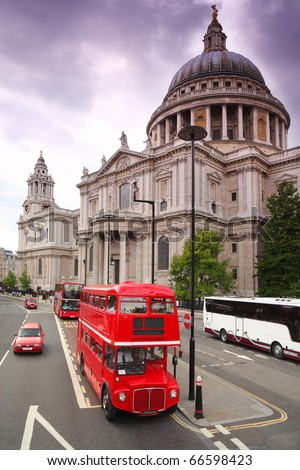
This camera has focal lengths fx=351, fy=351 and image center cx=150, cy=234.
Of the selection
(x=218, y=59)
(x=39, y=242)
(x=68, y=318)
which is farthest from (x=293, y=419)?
(x=39, y=242)

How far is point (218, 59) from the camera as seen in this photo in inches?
2751

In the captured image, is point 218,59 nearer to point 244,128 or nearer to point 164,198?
point 244,128

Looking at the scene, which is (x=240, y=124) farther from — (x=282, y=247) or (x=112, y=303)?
(x=112, y=303)

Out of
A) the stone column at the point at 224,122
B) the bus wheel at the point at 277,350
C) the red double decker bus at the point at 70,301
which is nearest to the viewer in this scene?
the bus wheel at the point at 277,350

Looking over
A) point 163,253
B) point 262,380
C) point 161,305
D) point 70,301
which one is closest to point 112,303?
point 161,305

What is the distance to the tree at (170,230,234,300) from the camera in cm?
4084

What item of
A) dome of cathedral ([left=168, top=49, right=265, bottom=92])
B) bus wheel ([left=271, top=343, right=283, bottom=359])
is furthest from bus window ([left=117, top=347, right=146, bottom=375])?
dome of cathedral ([left=168, top=49, right=265, bottom=92])

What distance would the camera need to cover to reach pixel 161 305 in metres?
10.6

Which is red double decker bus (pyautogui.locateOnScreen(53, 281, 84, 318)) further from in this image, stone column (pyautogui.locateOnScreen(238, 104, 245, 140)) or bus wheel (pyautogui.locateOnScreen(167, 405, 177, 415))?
stone column (pyautogui.locateOnScreen(238, 104, 245, 140))

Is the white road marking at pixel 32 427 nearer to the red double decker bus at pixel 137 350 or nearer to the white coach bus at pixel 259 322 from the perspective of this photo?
the red double decker bus at pixel 137 350

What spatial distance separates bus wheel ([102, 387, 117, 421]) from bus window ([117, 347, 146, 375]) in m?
0.95

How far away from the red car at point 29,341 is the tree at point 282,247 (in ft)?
88.5

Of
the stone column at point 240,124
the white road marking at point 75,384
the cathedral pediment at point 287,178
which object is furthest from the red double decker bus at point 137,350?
the stone column at point 240,124

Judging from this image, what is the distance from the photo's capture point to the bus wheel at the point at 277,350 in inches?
773
